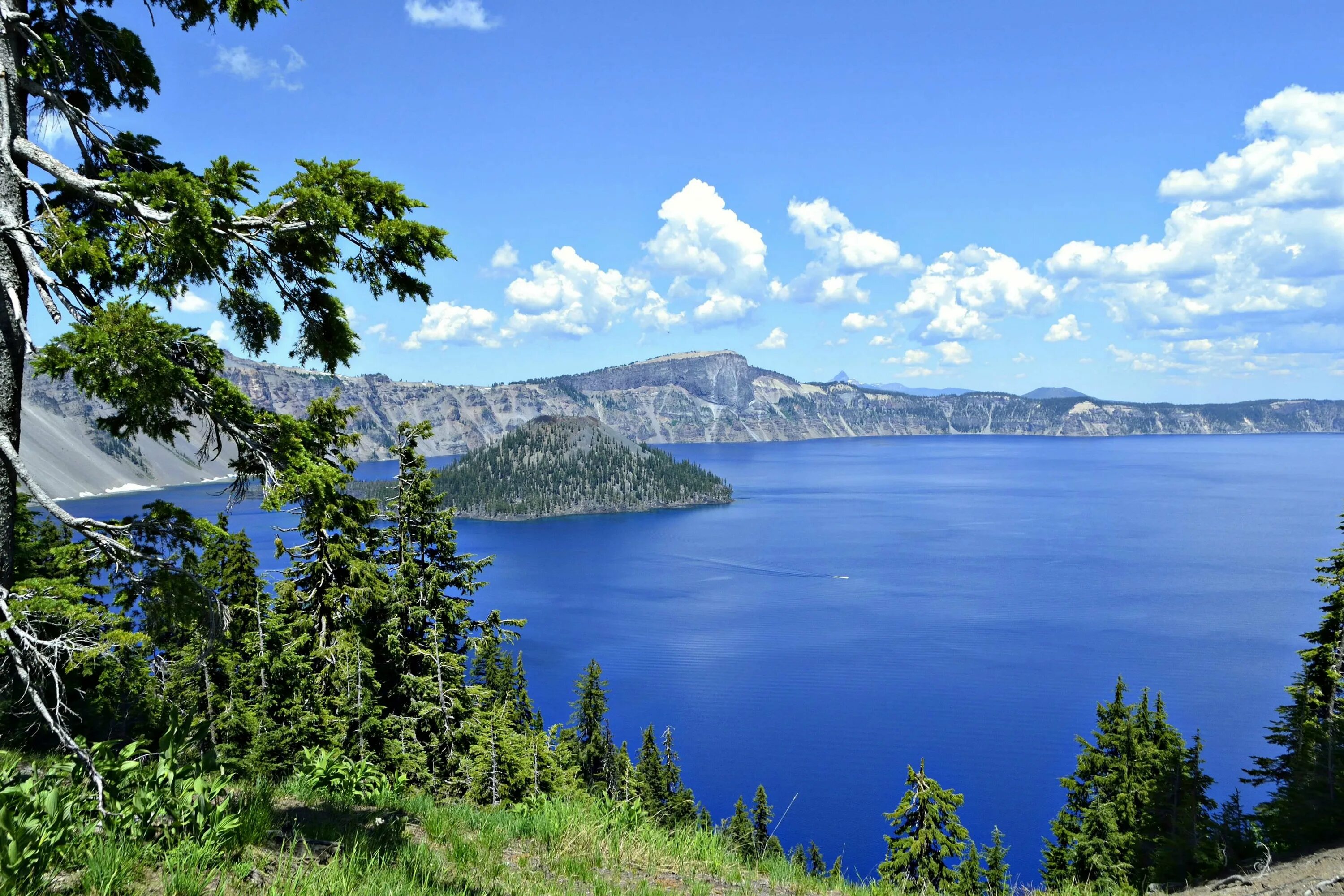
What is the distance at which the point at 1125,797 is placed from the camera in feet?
96.0

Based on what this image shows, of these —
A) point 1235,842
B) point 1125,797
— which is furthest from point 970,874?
point 1235,842

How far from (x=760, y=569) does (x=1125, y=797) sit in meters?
99.6

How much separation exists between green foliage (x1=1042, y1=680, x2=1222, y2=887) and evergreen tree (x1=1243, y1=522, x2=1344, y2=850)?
2700mm

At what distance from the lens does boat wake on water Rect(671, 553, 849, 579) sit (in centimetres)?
12050

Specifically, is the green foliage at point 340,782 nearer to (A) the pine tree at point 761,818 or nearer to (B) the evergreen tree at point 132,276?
(B) the evergreen tree at point 132,276

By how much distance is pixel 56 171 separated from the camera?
20.2 ft

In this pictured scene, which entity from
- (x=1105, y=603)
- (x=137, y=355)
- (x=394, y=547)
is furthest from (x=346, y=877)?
(x=1105, y=603)

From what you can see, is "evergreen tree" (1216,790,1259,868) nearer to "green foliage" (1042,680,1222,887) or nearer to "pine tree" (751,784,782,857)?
"green foliage" (1042,680,1222,887)

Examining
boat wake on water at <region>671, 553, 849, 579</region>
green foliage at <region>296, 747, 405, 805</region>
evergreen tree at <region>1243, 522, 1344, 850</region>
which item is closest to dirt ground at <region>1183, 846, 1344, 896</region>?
evergreen tree at <region>1243, 522, 1344, 850</region>

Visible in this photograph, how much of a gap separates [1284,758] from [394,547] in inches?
1053

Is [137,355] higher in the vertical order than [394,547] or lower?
higher

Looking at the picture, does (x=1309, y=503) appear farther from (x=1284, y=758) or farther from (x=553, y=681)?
(x=1284, y=758)

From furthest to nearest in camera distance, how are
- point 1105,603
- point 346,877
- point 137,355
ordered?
point 1105,603
point 137,355
point 346,877

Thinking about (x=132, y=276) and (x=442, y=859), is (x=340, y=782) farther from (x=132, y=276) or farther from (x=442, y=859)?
Result: (x=132, y=276)
